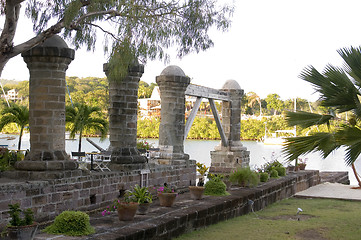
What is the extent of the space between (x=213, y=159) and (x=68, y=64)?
11.1 m

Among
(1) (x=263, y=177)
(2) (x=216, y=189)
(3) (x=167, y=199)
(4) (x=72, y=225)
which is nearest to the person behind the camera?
(4) (x=72, y=225)

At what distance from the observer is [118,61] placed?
9203mm

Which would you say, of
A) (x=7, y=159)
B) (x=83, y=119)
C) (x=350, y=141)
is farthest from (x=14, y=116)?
(x=350, y=141)

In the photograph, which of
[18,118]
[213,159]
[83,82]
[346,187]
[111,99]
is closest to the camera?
[111,99]

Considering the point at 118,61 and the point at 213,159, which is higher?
the point at 118,61

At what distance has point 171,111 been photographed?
519 inches

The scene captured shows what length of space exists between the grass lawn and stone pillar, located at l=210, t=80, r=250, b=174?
5.84m

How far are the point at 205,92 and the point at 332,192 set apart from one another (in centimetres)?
550

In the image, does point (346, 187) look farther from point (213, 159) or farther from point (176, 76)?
point (176, 76)

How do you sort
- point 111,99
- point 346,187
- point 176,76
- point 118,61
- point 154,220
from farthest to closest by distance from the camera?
point 346,187 → point 176,76 → point 111,99 → point 118,61 → point 154,220

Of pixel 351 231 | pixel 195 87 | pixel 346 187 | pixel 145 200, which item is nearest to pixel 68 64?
pixel 145 200

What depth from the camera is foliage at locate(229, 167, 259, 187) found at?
1268 cm

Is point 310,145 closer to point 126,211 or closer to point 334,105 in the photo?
point 334,105

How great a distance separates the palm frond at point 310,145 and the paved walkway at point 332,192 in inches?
249
